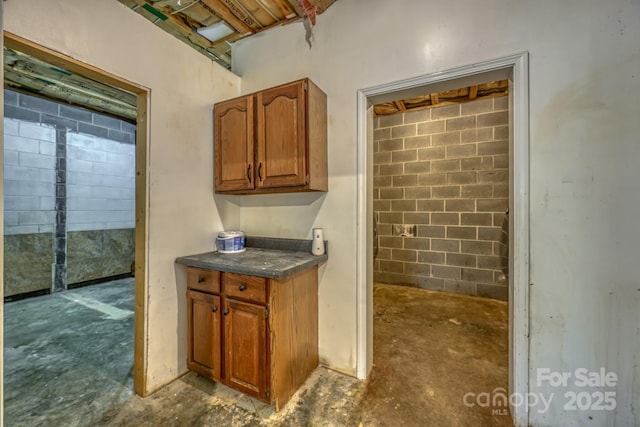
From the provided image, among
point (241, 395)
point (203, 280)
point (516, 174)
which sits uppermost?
point (516, 174)

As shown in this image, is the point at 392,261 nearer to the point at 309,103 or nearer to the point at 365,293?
the point at 365,293

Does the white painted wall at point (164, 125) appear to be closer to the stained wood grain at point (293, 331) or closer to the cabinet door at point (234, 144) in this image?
the cabinet door at point (234, 144)

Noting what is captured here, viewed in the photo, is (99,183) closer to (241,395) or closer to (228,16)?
(228,16)

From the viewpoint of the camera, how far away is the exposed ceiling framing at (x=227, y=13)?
6.07 ft

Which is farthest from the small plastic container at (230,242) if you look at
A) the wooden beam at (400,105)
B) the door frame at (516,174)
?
the wooden beam at (400,105)

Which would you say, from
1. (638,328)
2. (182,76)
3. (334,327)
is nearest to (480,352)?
(638,328)

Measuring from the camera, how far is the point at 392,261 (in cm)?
392

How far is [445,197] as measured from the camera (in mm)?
3539

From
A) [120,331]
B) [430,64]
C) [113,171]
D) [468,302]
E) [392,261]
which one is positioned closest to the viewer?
[430,64]

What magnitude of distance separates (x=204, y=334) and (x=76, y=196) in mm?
3740

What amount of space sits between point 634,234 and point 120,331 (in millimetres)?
3759

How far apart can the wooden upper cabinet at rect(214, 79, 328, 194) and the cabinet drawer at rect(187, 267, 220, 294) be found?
2.04ft

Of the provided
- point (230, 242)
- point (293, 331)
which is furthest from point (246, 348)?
point (230, 242)

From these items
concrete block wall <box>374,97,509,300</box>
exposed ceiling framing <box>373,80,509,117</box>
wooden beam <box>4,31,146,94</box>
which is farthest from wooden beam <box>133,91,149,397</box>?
concrete block wall <box>374,97,509,300</box>
